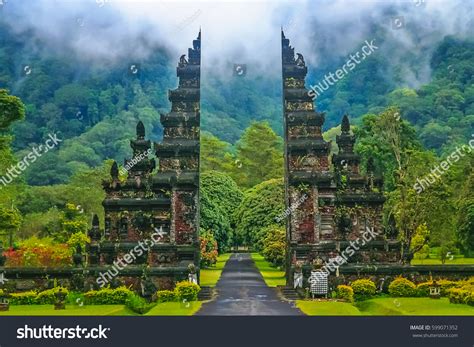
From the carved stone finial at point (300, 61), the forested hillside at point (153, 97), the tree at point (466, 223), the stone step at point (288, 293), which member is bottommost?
the stone step at point (288, 293)

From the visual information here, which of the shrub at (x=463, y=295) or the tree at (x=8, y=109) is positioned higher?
the tree at (x=8, y=109)

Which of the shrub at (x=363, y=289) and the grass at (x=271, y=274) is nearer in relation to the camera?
the shrub at (x=363, y=289)

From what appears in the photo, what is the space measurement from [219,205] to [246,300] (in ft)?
130

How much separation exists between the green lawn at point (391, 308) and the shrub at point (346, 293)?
589 millimetres

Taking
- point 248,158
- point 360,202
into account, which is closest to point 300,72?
point 360,202

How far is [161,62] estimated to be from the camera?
149250 mm

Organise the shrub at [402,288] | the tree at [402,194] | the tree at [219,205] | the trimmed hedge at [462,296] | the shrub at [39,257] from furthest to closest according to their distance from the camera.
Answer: the tree at [219,205] < the tree at [402,194] < the shrub at [39,257] < the shrub at [402,288] < the trimmed hedge at [462,296]

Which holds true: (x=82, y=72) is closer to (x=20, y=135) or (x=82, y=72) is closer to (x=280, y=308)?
(x=20, y=135)

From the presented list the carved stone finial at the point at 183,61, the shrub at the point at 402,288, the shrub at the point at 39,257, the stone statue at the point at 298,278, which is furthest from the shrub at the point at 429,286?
the shrub at the point at 39,257

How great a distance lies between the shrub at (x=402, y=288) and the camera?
3275 centimetres

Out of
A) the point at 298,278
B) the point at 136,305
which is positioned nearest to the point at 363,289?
the point at 298,278

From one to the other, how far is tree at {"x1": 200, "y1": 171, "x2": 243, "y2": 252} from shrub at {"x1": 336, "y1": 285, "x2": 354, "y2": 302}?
29.7m

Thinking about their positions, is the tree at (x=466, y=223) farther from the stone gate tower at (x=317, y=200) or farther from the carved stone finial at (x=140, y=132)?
the carved stone finial at (x=140, y=132)

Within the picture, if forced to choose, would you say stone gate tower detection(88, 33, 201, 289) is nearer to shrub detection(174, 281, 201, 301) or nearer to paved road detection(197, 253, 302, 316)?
paved road detection(197, 253, 302, 316)
